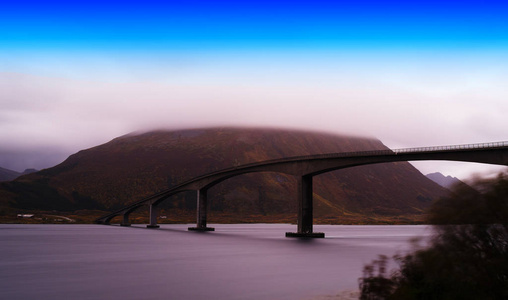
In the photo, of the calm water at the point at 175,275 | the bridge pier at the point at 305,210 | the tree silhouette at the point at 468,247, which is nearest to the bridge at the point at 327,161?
the bridge pier at the point at 305,210

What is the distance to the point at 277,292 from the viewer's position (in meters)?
25.5

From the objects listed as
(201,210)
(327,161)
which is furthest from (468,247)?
(201,210)

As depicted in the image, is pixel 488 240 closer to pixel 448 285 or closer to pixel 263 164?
pixel 448 285

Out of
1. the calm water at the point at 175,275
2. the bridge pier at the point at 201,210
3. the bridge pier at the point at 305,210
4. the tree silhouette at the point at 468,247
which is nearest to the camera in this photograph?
the tree silhouette at the point at 468,247

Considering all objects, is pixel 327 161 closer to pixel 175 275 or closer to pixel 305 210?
pixel 305 210

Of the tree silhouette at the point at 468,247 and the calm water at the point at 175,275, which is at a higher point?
the tree silhouette at the point at 468,247

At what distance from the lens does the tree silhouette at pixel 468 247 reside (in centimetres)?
1466

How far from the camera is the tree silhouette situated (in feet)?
48.1

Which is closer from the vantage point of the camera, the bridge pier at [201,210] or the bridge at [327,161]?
the bridge at [327,161]

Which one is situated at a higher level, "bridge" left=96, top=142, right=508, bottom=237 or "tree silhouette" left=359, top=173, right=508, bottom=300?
"bridge" left=96, top=142, right=508, bottom=237

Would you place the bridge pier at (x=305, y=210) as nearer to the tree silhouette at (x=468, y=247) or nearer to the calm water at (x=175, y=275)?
the calm water at (x=175, y=275)

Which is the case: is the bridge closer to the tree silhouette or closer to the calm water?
the calm water

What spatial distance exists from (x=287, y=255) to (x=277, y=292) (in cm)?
2300

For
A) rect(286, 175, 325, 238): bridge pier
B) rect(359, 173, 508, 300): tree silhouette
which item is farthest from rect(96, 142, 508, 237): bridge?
rect(359, 173, 508, 300): tree silhouette
